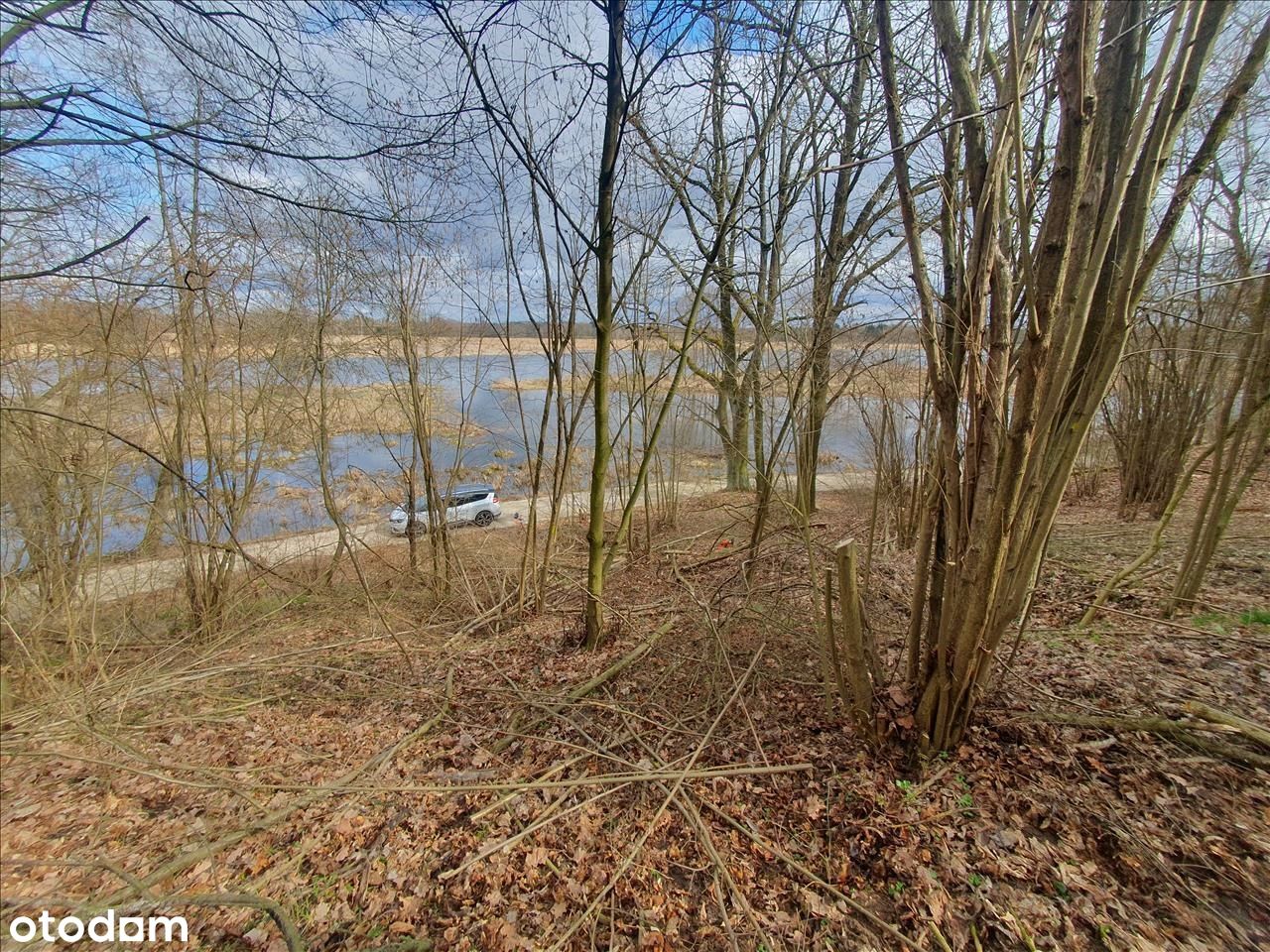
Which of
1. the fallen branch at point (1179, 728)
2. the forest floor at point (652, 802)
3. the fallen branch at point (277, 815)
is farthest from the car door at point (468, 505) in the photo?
the fallen branch at point (1179, 728)

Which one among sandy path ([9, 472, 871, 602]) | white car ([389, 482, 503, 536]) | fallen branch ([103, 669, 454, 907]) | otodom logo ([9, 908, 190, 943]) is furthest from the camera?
white car ([389, 482, 503, 536])

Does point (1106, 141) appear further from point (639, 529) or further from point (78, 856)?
point (639, 529)

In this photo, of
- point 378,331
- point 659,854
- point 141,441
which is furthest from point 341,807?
point 378,331

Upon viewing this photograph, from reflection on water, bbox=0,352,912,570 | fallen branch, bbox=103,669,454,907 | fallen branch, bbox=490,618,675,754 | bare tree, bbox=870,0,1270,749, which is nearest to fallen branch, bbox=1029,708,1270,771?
bare tree, bbox=870,0,1270,749

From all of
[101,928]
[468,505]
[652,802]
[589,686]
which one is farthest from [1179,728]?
[468,505]

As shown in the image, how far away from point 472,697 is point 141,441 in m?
4.56

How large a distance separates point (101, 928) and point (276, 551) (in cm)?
706

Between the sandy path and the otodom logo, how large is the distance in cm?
240

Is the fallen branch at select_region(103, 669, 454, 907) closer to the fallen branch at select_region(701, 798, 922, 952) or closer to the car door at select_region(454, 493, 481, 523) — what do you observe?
the fallen branch at select_region(701, 798, 922, 952)

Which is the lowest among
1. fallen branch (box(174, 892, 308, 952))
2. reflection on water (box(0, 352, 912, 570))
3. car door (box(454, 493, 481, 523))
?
fallen branch (box(174, 892, 308, 952))

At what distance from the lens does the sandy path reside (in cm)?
454

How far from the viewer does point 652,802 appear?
2.35m

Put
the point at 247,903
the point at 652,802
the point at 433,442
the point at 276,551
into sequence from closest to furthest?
the point at 247,903 < the point at 652,802 < the point at 433,442 < the point at 276,551

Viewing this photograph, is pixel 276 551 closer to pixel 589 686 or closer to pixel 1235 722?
pixel 589 686
